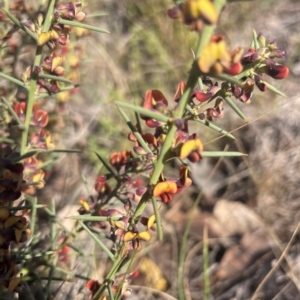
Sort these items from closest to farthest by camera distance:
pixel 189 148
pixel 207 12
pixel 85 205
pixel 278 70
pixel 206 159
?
pixel 207 12, pixel 189 148, pixel 278 70, pixel 85 205, pixel 206 159

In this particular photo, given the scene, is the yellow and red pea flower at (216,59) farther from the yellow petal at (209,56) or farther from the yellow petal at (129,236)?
the yellow petal at (129,236)

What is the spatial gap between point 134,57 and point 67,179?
101cm

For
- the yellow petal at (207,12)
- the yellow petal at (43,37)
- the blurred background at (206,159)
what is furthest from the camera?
the blurred background at (206,159)

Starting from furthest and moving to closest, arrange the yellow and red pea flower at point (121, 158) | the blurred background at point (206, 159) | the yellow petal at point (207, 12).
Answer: the blurred background at point (206, 159), the yellow and red pea flower at point (121, 158), the yellow petal at point (207, 12)

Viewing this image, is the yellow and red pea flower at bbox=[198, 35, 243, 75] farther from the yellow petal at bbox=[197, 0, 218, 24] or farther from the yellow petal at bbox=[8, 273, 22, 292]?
the yellow petal at bbox=[8, 273, 22, 292]

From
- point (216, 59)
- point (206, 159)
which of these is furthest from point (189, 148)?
point (206, 159)

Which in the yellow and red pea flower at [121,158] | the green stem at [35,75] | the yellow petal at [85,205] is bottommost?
the yellow petal at [85,205]

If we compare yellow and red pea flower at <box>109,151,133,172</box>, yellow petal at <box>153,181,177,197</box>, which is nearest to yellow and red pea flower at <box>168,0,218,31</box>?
yellow petal at <box>153,181,177,197</box>

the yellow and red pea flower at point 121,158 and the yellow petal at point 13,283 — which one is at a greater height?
the yellow and red pea flower at point 121,158

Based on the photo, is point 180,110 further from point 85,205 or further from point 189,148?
point 85,205

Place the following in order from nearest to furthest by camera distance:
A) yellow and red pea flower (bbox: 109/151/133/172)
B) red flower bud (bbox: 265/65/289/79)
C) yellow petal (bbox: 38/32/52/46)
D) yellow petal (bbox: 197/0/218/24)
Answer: yellow petal (bbox: 197/0/218/24)
red flower bud (bbox: 265/65/289/79)
yellow petal (bbox: 38/32/52/46)
yellow and red pea flower (bbox: 109/151/133/172)

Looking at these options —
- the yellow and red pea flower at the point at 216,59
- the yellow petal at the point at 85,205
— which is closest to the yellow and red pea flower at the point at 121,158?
the yellow petal at the point at 85,205

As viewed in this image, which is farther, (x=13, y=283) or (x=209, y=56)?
(x=13, y=283)

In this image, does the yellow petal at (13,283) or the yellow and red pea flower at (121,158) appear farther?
the yellow and red pea flower at (121,158)
